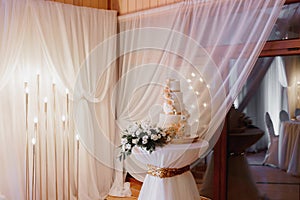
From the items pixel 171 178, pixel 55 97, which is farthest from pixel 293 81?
pixel 55 97

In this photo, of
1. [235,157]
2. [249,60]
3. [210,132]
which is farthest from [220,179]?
[249,60]

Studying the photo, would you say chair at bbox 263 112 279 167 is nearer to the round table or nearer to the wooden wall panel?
the round table

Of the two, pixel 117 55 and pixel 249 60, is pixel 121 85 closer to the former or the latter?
pixel 117 55

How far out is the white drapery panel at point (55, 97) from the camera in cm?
372

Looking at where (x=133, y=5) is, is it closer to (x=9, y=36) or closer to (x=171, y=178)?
(x=9, y=36)

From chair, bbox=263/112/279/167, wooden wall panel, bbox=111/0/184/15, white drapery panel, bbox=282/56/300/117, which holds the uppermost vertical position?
wooden wall panel, bbox=111/0/184/15

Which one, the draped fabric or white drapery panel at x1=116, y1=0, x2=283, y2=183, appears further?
the draped fabric

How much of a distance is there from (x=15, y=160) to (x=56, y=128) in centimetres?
63

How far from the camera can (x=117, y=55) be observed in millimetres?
4730

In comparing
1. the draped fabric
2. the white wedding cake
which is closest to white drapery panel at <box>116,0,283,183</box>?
the draped fabric

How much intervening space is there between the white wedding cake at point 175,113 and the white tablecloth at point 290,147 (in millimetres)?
994

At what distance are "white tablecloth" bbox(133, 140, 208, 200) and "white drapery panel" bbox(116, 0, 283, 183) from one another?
1.51ft

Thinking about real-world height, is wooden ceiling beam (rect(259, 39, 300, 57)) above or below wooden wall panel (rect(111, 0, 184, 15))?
below

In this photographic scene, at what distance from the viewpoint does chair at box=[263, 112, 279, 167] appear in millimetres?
3406
